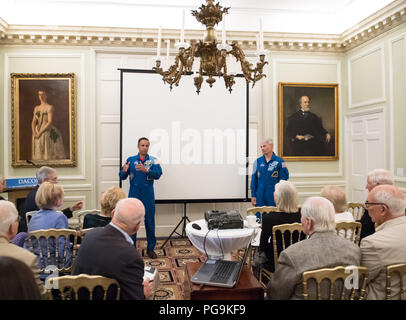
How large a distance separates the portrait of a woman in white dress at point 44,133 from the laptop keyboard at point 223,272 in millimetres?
4004

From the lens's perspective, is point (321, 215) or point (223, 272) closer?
point (321, 215)

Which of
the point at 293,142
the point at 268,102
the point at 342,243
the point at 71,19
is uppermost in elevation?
the point at 71,19

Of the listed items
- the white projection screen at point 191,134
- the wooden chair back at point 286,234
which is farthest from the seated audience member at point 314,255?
the white projection screen at point 191,134

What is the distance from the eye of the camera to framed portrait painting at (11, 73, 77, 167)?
213 inches

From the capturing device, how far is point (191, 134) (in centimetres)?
559

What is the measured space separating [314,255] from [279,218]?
0.92 m

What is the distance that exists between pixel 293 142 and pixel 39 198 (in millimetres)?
4394

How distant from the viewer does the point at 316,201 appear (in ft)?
6.68

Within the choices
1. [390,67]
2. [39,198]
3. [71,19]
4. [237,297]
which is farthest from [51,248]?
[390,67]

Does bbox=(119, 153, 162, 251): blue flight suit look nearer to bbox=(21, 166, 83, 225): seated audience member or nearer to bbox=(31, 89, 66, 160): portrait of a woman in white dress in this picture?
bbox=(21, 166, 83, 225): seated audience member

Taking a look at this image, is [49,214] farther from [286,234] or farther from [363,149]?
[363,149]

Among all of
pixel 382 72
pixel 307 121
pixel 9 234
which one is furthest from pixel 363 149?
pixel 9 234

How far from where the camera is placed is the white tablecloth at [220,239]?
116 inches

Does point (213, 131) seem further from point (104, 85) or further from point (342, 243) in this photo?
point (342, 243)
